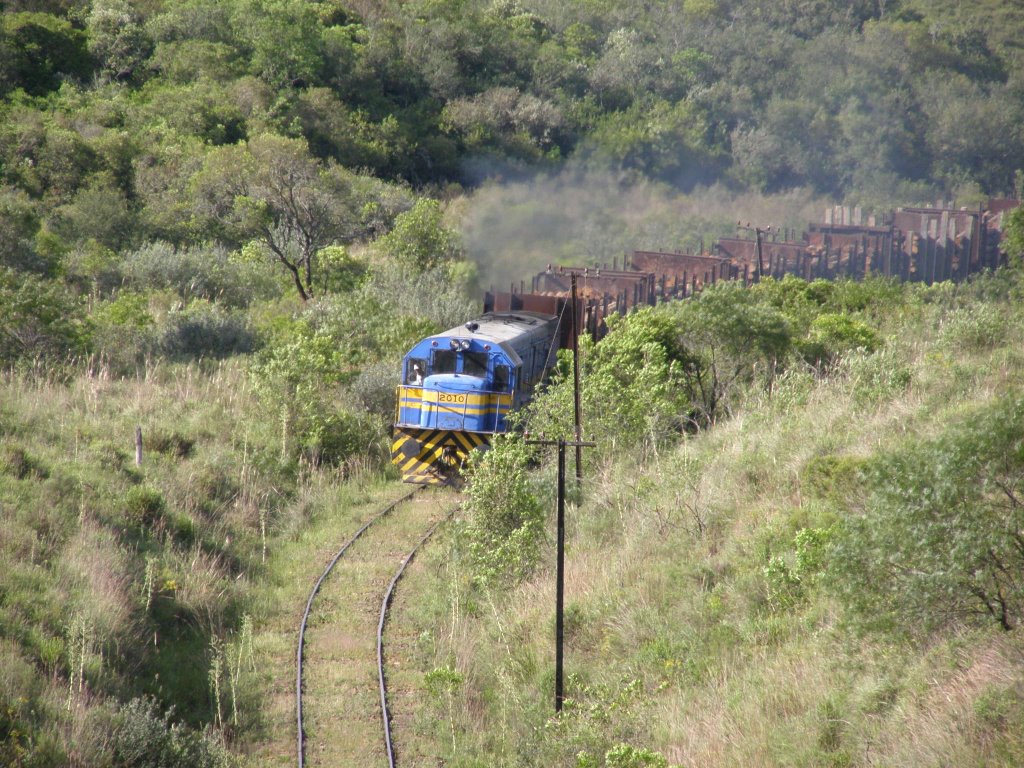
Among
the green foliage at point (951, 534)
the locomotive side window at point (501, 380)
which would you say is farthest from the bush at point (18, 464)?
the green foliage at point (951, 534)

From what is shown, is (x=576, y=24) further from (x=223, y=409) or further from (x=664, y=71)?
(x=223, y=409)

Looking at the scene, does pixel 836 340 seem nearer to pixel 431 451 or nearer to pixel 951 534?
pixel 431 451

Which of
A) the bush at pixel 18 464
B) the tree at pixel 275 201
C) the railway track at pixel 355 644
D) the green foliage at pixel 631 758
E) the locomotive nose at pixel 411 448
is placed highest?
the tree at pixel 275 201

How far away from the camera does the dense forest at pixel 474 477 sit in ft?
24.0

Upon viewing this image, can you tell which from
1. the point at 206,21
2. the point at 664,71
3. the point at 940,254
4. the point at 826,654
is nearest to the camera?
the point at 826,654

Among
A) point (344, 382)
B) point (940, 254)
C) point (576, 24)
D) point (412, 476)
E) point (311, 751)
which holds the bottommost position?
point (311, 751)

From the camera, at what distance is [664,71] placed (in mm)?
65812

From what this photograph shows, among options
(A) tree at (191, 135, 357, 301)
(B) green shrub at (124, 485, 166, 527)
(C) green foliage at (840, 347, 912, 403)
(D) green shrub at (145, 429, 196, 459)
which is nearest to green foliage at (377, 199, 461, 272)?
(A) tree at (191, 135, 357, 301)

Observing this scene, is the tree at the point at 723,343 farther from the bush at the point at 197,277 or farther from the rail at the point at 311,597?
the bush at the point at 197,277

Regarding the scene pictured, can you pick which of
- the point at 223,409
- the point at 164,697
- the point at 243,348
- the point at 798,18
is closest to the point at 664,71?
the point at 798,18

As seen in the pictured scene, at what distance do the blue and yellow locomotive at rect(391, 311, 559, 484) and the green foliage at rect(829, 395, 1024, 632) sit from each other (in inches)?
398

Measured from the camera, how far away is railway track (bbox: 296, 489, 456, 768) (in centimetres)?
979

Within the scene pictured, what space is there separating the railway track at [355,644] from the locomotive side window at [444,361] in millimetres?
2354

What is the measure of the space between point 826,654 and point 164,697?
6559 millimetres
